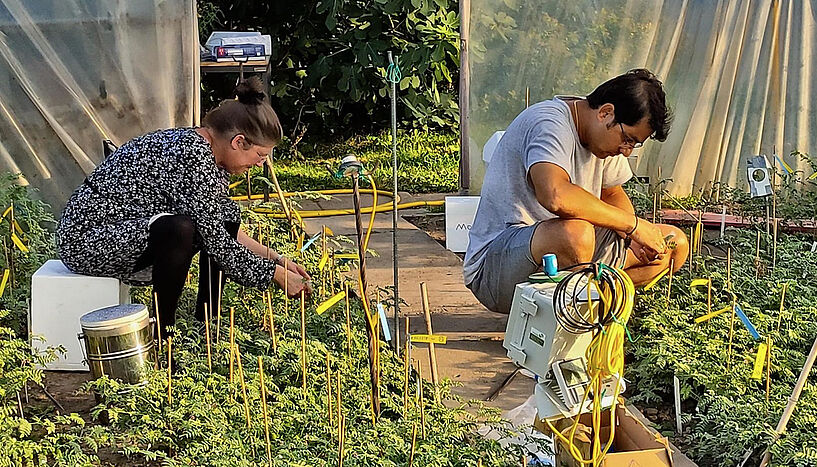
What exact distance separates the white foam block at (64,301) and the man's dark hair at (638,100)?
6.06ft

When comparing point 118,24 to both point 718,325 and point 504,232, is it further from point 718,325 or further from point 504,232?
point 718,325

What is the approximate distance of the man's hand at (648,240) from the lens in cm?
353

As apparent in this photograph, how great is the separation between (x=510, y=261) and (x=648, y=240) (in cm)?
50

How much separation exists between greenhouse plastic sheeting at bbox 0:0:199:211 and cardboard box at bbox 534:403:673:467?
350 centimetres

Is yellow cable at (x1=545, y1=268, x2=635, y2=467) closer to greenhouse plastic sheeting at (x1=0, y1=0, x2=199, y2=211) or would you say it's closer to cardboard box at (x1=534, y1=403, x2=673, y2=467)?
cardboard box at (x1=534, y1=403, x2=673, y2=467)

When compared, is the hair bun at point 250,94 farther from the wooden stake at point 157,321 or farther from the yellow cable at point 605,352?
the yellow cable at point 605,352

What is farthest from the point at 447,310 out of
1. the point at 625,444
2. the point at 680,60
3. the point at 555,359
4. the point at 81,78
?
the point at 680,60

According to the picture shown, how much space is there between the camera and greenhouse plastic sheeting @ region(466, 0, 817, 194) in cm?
608

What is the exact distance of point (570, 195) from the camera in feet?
10.9

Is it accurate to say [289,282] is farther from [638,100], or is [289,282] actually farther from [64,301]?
[638,100]

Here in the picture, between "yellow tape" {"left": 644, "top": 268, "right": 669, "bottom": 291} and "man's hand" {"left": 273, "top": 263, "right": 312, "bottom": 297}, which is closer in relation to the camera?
"man's hand" {"left": 273, "top": 263, "right": 312, "bottom": 297}

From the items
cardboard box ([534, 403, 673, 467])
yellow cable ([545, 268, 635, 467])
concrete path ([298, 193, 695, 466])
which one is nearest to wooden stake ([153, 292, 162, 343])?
concrete path ([298, 193, 695, 466])

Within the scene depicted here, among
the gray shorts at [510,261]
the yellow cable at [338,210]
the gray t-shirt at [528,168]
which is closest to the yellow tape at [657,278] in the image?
the gray shorts at [510,261]

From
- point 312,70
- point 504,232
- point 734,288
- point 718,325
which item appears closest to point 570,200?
point 504,232
